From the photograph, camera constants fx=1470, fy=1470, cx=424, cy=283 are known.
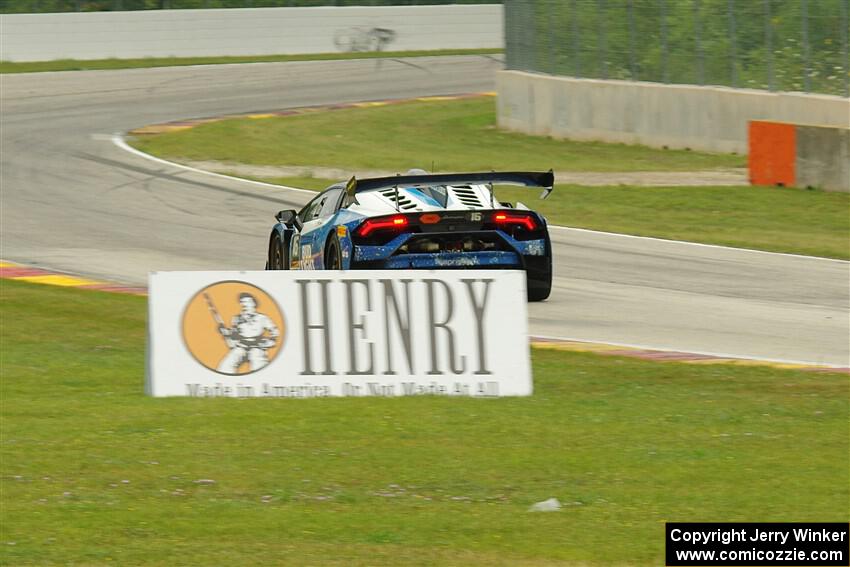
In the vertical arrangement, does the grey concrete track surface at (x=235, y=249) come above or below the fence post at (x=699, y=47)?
below

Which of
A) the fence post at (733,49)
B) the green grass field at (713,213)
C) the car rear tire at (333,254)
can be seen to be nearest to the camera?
the car rear tire at (333,254)

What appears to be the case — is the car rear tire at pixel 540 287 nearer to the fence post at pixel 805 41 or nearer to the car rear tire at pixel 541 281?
the car rear tire at pixel 541 281

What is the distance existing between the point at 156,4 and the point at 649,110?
21656 millimetres

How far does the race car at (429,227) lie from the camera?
522 inches

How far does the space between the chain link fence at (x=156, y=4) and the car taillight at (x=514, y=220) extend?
33468 mm

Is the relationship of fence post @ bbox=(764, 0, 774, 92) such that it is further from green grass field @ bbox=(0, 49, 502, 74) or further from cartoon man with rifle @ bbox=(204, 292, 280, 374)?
green grass field @ bbox=(0, 49, 502, 74)

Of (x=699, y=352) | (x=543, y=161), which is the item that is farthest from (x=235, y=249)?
(x=543, y=161)

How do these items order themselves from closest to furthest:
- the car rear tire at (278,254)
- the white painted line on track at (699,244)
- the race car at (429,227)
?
1. the race car at (429,227)
2. the car rear tire at (278,254)
3. the white painted line on track at (699,244)

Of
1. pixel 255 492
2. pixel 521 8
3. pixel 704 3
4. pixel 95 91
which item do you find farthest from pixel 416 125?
pixel 255 492

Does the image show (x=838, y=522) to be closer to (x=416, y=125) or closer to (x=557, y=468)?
(x=557, y=468)

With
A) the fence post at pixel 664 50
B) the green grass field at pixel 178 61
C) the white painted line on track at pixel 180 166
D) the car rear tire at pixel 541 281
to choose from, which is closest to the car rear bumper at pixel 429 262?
the car rear tire at pixel 541 281

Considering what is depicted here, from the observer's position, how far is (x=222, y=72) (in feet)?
142

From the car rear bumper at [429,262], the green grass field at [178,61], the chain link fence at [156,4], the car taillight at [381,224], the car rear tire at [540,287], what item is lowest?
the car rear tire at [540,287]

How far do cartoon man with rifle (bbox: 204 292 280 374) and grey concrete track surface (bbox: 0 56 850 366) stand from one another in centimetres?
424
